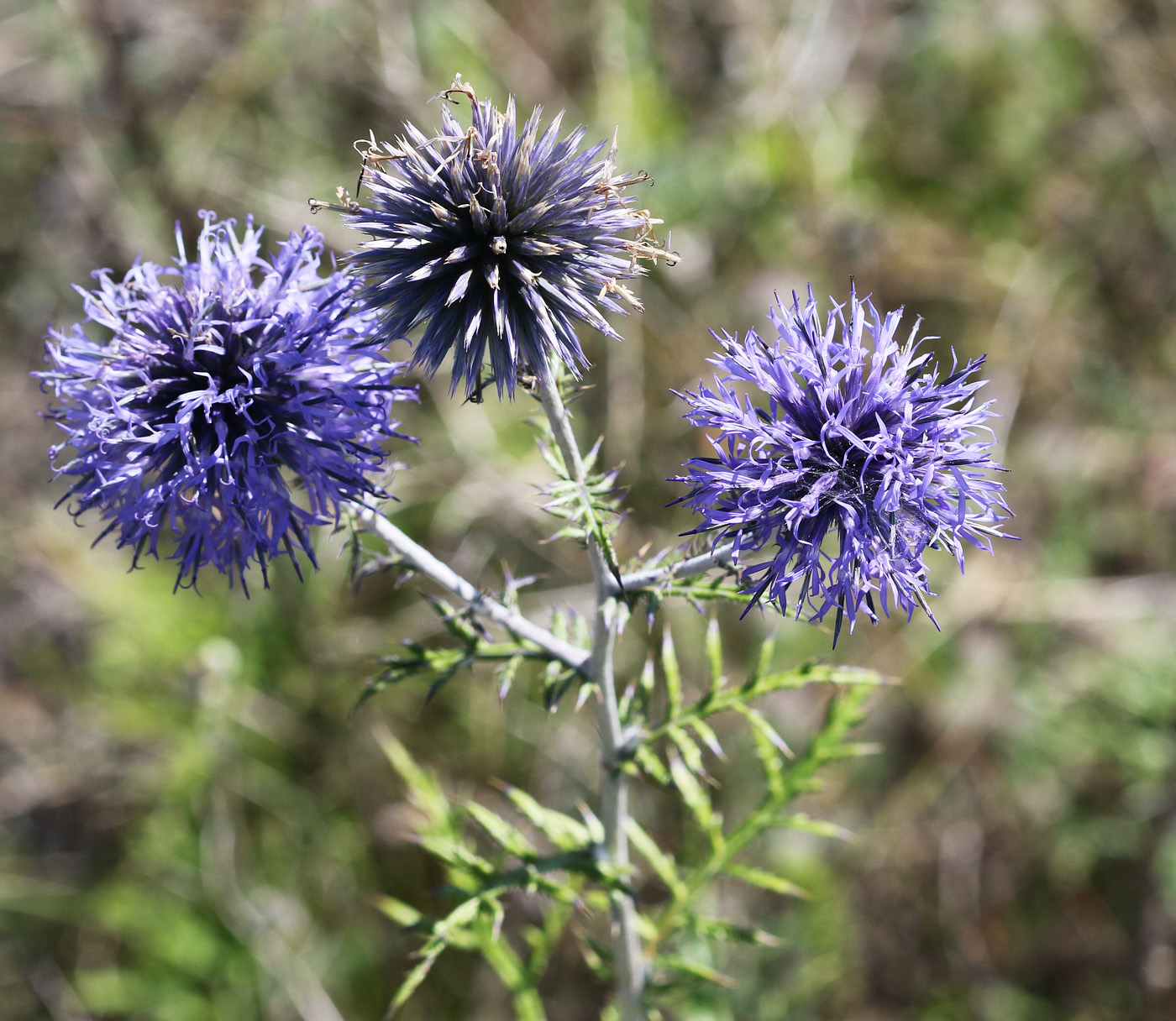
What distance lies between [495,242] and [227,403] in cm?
82

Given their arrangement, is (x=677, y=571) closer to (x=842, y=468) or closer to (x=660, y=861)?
(x=842, y=468)

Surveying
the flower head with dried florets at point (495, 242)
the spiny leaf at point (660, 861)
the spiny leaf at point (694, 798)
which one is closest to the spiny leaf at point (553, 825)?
the spiny leaf at point (660, 861)

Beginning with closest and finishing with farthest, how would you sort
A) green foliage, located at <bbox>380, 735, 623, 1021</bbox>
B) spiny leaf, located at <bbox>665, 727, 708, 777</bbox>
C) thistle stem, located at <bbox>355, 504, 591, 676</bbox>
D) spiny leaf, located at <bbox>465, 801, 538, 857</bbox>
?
thistle stem, located at <bbox>355, 504, 591, 676</bbox> < spiny leaf, located at <bbox>665, 727, 708, 777</bbox> < green foliage, located at <bbox>380, 735, 623, 1021</bbox> < spiny leaf, located at <bbox>465, 801, 538, 857</bbox>

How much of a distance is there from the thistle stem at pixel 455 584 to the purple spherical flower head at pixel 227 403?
85 millimetres

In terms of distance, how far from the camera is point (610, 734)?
2.59 m

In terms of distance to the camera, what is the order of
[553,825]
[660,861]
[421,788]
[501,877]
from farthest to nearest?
[421,788] → [660,861] → [553,825] → [501,877]

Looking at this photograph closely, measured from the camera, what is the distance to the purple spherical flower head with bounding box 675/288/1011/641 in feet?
6.61

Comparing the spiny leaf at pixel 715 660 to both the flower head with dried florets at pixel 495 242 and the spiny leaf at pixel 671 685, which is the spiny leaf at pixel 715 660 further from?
the flower head with dried florets at pixel 495 242

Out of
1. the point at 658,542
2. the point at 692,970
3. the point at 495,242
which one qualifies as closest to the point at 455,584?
the point at 495,242

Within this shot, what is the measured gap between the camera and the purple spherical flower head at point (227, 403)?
229 cm

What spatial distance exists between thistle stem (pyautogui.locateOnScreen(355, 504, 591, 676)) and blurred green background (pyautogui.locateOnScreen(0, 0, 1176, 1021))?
6.04ft

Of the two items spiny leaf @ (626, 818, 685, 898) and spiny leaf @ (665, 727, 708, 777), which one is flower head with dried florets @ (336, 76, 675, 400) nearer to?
spiny leaf @ (665, 727, 708, 777)

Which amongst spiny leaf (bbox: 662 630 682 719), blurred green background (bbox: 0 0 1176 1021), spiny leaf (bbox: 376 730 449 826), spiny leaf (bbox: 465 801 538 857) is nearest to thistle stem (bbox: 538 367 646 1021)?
spiny leaf (bbox: 662 630 682 719)

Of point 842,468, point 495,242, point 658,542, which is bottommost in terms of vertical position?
point 842,468
